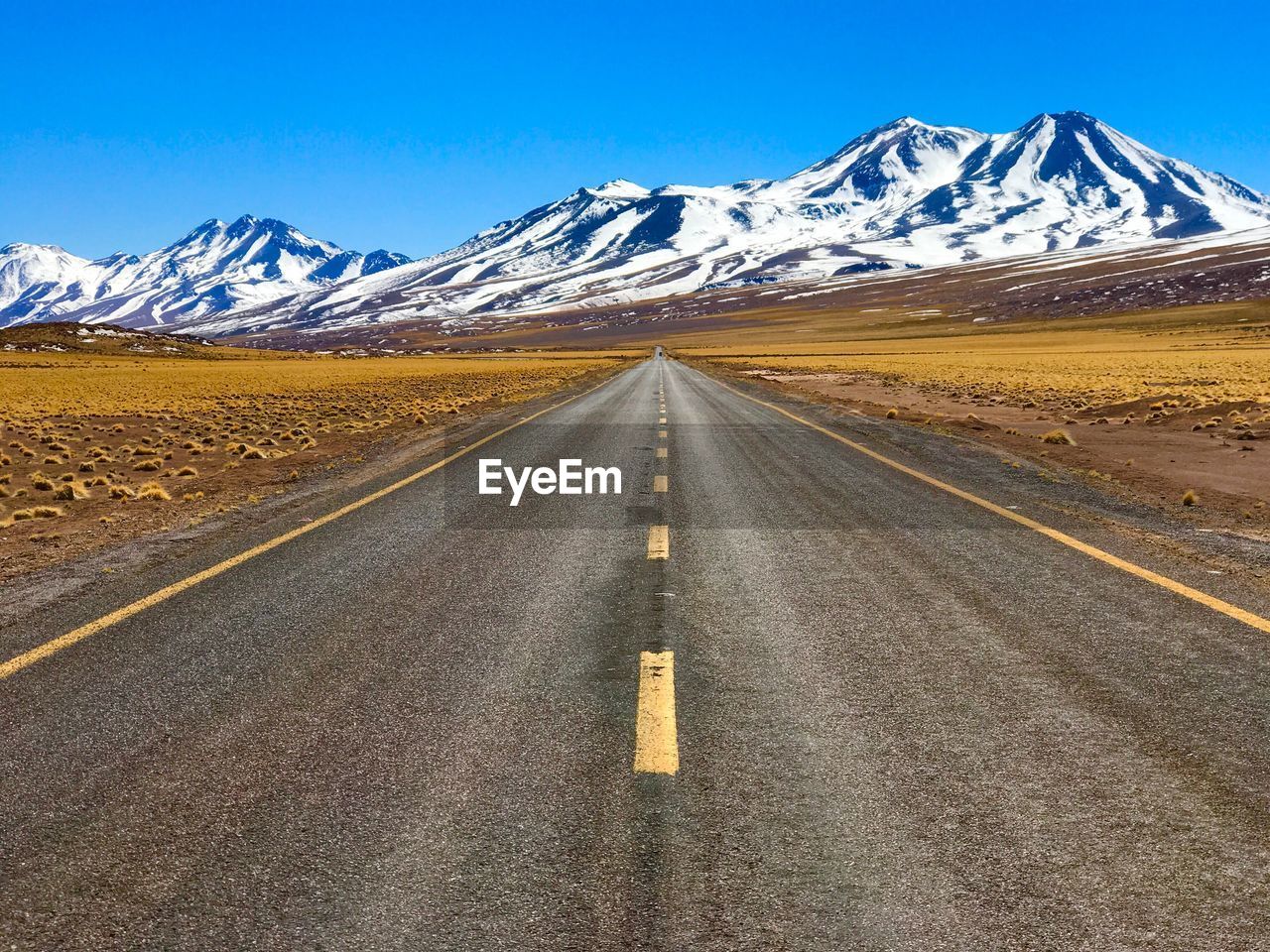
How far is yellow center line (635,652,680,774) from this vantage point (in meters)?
3.96


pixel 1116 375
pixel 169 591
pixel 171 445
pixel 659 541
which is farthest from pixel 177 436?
pixel 1116 375

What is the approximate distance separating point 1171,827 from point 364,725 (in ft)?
11.9

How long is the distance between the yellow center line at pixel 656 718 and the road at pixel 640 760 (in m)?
0.02

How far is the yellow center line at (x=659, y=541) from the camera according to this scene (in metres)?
8.34

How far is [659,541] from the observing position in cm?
887

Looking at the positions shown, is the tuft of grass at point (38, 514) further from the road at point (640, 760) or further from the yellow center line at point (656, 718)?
the yellow center line at point (656, 718)

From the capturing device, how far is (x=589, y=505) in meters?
11.0

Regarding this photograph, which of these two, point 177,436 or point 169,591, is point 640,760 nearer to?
point 169,591

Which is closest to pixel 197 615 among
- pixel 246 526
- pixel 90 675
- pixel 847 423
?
pixel 90 675

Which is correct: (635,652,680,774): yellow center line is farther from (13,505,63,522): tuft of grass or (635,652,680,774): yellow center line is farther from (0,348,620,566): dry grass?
(13,505,63,522): tuft of grass

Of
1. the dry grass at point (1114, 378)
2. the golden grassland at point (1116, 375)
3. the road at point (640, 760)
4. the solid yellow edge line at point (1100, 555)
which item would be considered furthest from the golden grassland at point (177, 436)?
the golden grassland at point (1116, 375)

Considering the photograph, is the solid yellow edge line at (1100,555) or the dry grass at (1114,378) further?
the dry grass at (1114,378)

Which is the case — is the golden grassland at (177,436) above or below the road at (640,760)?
above

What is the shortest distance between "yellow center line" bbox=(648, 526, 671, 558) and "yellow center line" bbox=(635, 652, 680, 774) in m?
2.86
